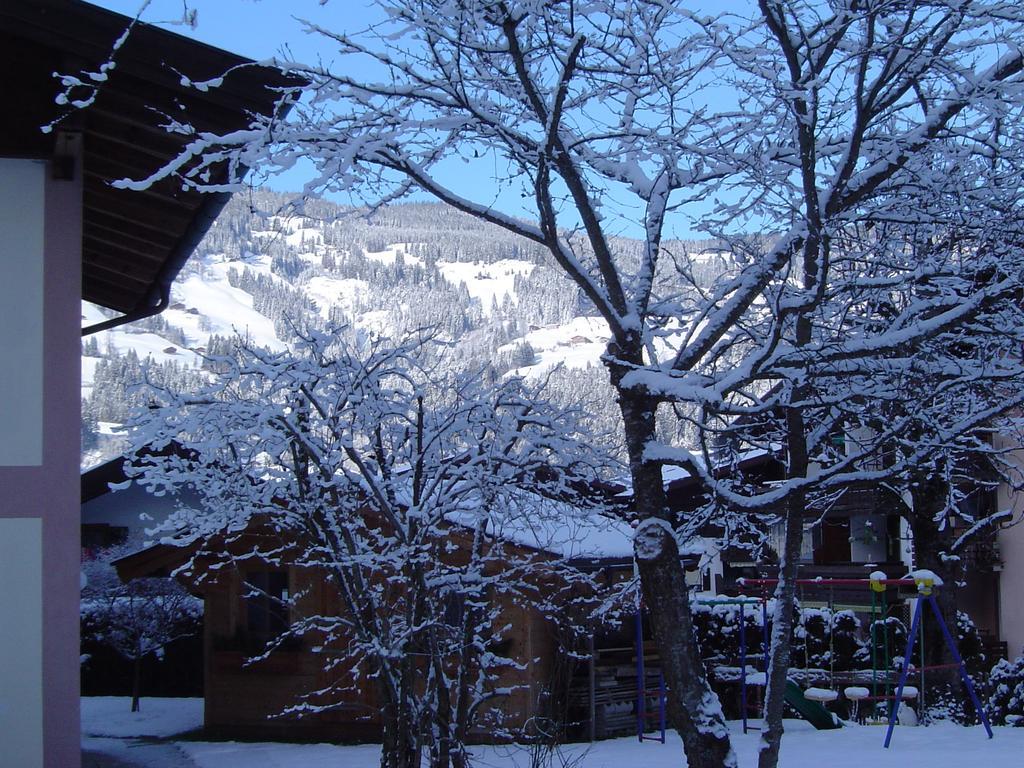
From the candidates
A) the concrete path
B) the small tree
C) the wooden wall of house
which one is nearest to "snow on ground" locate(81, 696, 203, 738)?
the small tree

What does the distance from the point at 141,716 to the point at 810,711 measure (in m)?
11.1

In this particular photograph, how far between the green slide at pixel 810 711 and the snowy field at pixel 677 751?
23 centimetres

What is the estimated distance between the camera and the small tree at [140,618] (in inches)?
758

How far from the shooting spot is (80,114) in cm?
568

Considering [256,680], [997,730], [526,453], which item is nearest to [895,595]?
[997,730]

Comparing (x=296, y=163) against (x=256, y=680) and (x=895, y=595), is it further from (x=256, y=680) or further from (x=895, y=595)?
(x=895, y=595)

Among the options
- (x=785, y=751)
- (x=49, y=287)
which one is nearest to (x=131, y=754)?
(x=785, y=751)

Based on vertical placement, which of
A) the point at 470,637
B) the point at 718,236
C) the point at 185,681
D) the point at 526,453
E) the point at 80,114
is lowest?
the point at 185,681

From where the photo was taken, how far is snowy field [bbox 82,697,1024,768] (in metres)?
11.9

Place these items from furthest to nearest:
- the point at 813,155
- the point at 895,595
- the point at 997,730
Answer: the point at 895,595, the point at 997,730, the point at 813,155

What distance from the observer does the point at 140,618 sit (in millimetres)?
19172

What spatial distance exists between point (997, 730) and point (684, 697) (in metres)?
10.9

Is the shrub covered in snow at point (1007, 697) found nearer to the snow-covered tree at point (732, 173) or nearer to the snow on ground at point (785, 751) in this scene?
the snow on ground at point (785, 751)

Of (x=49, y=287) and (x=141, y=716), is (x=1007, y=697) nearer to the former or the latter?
(x=141, y=716)
